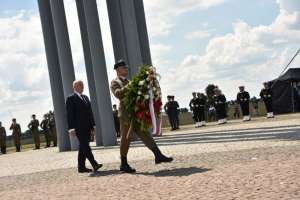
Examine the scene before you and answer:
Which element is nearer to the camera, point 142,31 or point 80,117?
point 80,117

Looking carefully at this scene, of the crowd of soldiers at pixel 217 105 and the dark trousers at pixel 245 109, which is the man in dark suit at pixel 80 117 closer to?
the crowd of soldiers at pixel 217 105

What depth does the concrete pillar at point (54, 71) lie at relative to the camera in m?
23.3

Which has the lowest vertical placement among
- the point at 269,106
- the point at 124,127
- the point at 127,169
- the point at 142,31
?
the point at 127,169

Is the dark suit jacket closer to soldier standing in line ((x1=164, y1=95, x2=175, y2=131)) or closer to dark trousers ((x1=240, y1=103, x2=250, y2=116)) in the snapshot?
dark trousers ((x1=240, y1=103, x2=250, y2=116))

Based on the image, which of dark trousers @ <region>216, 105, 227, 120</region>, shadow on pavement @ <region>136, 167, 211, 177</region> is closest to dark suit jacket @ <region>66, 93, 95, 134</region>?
shadow on pavement @ <region>136, 167, 211, 177</region>

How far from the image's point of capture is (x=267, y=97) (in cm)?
2886

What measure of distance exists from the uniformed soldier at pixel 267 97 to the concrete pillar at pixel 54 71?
33.8 feet

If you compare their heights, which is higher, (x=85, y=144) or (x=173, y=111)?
(x=173, y=111)

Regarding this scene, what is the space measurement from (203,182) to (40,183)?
4365mm

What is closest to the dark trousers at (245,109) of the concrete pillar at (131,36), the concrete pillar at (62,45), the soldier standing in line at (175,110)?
the soldier standing in line at (175,110)

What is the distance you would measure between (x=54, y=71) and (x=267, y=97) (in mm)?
10846

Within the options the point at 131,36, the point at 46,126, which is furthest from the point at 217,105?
the point at 131,36

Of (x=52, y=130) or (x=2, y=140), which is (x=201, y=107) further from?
(x=2, y=140)

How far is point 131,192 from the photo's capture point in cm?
853
